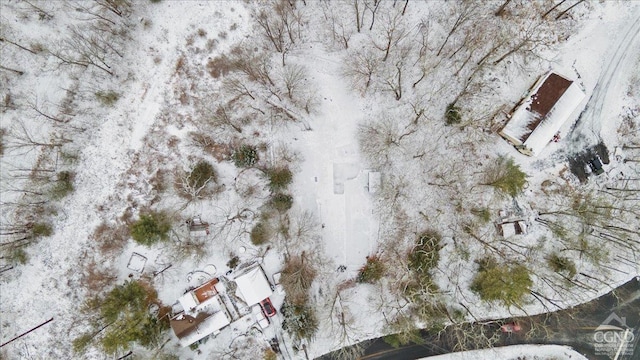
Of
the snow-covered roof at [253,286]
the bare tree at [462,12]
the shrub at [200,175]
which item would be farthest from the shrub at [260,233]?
the bare tree at [462,12]

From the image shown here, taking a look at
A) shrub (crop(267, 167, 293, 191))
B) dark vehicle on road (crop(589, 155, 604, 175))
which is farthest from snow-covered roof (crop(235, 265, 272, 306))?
dark vehicle on road (crop(589, 155, 604, 175))

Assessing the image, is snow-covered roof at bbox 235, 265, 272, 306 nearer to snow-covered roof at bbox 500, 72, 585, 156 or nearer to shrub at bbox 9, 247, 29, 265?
shrub at bbox 9, 247, 29, 265

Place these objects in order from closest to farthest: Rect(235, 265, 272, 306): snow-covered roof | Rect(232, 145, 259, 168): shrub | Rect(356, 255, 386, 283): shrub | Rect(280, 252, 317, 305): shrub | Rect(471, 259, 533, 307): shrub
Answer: Rect(471, 259, 533, 307): shrub → Rect(235, 265, 272, 306): snow-covered roof → Rect(232, 145, 259, 168): shrub → Rect(280, 252, 317, 305): shrub → Rect(356, 255, 386, 283): shrub

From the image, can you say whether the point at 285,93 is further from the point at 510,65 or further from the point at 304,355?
the point at 304,355

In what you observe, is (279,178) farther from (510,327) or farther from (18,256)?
(510,327)

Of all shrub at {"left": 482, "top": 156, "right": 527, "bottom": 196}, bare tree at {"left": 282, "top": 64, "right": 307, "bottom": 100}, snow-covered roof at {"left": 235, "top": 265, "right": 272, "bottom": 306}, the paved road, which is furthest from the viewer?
the paved road
